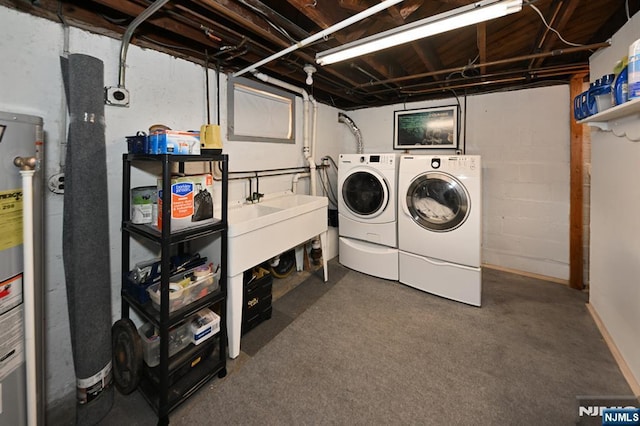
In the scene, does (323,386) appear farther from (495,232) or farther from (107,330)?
(495,232)

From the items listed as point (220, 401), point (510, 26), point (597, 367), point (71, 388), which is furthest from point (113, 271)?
point (510, 26)

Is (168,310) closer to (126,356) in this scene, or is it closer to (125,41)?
(126,356)

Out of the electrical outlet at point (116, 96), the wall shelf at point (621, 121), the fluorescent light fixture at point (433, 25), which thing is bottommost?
the wall shelf at point (621, 121)

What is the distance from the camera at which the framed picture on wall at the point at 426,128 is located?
3.42m

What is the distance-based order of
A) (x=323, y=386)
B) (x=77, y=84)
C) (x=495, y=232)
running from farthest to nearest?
(x=495, y=232)
(x=323, y=386)
(x=77, y=84)

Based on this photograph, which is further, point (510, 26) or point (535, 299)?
point (535, 299)

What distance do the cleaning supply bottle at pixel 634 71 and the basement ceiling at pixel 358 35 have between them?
19.3 inches

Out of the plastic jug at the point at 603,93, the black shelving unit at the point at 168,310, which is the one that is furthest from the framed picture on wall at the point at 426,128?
the black shelving unit at the point at 168,310

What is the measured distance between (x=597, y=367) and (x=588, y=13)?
2.39 meters

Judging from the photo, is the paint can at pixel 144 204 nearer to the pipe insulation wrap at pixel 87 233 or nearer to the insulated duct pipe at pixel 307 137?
the pipe insulation wrap at pixel 87 233

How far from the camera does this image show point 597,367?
175 centimetres

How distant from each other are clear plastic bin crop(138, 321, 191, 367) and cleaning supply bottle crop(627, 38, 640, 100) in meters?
2.59

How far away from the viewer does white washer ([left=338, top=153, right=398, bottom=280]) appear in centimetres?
293

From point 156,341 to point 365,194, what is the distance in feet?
7.67
